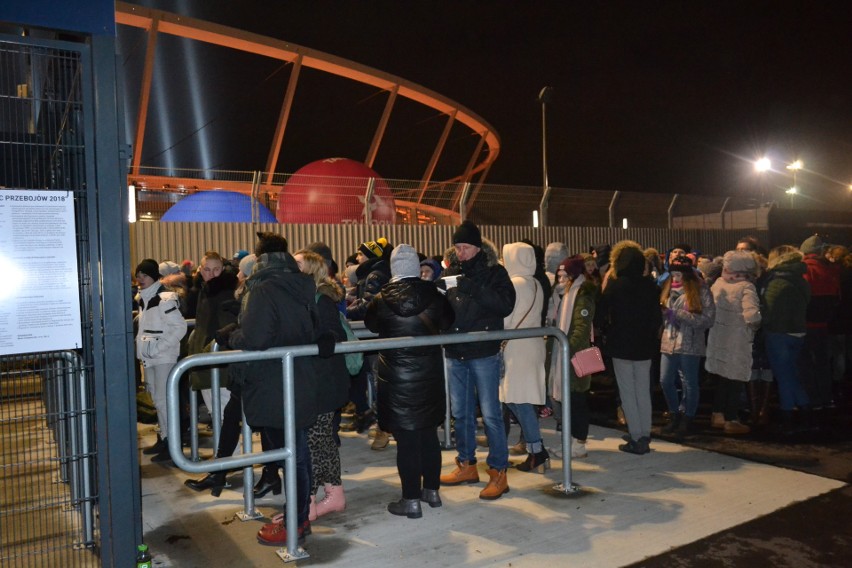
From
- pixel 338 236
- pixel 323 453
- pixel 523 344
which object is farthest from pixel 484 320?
pixel 338 236

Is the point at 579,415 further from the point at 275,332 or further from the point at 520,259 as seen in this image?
the point at 275,332

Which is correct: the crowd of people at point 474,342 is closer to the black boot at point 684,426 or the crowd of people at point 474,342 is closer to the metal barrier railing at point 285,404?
the black boot at point 684,426

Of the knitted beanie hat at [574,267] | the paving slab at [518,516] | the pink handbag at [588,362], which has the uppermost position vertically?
the knitted beanie hat at [574,267]

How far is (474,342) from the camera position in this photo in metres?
4.90

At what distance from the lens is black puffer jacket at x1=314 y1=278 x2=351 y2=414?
167 inches

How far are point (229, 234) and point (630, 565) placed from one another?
9533mm

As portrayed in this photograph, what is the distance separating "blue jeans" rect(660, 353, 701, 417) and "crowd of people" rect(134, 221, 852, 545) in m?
0.01

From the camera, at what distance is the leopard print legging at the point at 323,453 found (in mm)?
4617

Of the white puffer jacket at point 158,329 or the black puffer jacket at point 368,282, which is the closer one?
the white puffer jacket at point 158,329

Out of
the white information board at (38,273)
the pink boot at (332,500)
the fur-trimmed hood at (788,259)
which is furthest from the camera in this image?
the fur-trimmed hood at (788,259)

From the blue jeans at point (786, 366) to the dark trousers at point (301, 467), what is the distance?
490cm

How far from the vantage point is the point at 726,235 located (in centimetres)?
1769

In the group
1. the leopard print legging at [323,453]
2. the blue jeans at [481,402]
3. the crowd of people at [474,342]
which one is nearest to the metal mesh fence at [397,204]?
the crowd of people at [474,342]

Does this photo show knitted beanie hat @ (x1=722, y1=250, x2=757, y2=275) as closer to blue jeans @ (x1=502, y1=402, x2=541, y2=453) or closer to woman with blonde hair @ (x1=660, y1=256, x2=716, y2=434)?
woman with blonde hair @ (x1=660, y1=256, x2=716, y2=434)
